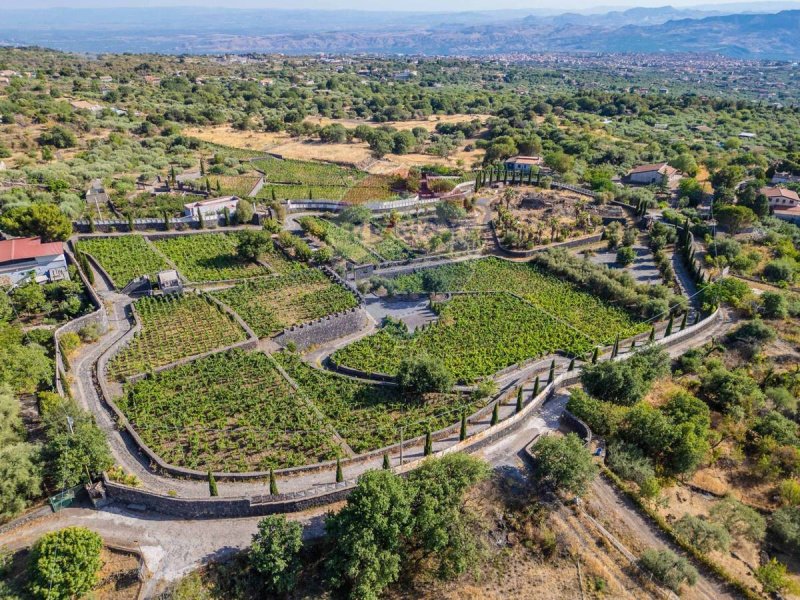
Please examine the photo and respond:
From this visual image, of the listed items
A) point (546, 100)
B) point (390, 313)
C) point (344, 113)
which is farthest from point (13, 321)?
point (546, 100)

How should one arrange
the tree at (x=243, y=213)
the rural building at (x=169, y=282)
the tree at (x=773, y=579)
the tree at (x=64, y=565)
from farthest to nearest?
1. the tree at (x=243, y=213)
2. the rural building at (x=169, y=282)
3. the tree at (x=773, y=579)
4. the tree at (x=64, y=565)

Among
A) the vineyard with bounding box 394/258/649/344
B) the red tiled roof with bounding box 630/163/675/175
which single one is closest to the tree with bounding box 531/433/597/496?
the vineyard with bounding box 394/258/649/344

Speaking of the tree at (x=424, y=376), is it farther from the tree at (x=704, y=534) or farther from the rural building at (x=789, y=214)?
the rural building at (x=789, y=214)

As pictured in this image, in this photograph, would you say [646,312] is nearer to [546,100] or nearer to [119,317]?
[119,317]

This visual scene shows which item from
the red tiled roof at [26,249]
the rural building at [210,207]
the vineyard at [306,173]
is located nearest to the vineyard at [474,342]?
the red tiled roof at [26,249]

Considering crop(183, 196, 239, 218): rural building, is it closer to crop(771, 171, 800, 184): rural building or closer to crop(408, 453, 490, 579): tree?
crop(408, 453, 490, 579): tree
